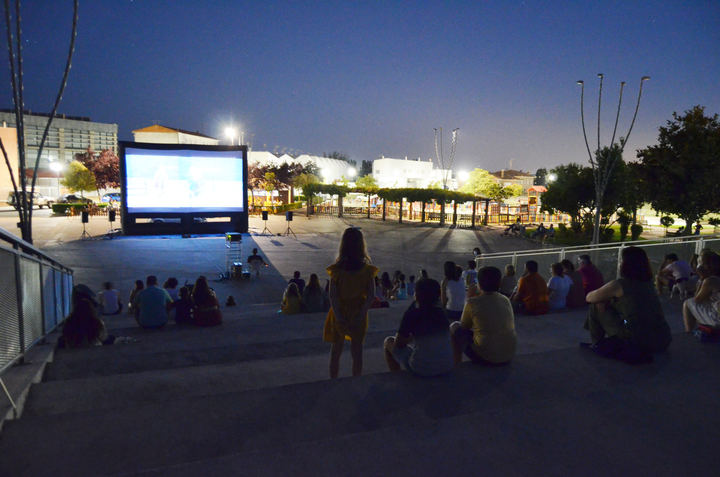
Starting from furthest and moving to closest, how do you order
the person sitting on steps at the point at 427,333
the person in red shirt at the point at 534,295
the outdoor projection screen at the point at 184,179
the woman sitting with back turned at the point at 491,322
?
1. the outdoor projection screen at the point at 184,179
2. the person in red shirt at the point at 534,295
3. the woman sitting with back turned at the point at 491,322
4. the person sitting on steps at the point at 427,333

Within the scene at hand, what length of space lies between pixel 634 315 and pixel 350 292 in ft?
7.80

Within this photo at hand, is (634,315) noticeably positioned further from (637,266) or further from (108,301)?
(108,301)

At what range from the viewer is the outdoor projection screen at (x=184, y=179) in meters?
14.5

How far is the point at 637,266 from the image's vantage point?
11.9ft

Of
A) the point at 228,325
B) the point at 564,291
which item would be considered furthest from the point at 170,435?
the point at 564,291

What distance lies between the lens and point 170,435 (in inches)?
92.3

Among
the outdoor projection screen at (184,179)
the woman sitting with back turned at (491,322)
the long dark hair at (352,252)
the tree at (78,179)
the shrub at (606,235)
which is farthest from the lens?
the tree at (78,179)

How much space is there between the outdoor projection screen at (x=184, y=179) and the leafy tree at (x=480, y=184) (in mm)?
34933

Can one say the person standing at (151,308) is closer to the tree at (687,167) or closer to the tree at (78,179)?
the tree at (687,167)

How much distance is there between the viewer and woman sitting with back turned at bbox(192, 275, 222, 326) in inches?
256

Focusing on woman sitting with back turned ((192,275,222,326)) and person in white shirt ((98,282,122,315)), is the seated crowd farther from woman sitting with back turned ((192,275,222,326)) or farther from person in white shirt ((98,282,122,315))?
person in white shirt ((98,282,122,315))

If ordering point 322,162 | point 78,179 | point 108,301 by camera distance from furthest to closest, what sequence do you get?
point 322,162 → point 78,179 → point 108,301

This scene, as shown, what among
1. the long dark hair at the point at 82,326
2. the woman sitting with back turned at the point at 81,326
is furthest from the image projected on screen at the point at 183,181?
the long dark hair at the point at 82,326

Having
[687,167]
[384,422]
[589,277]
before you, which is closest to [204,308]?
[384,422]
